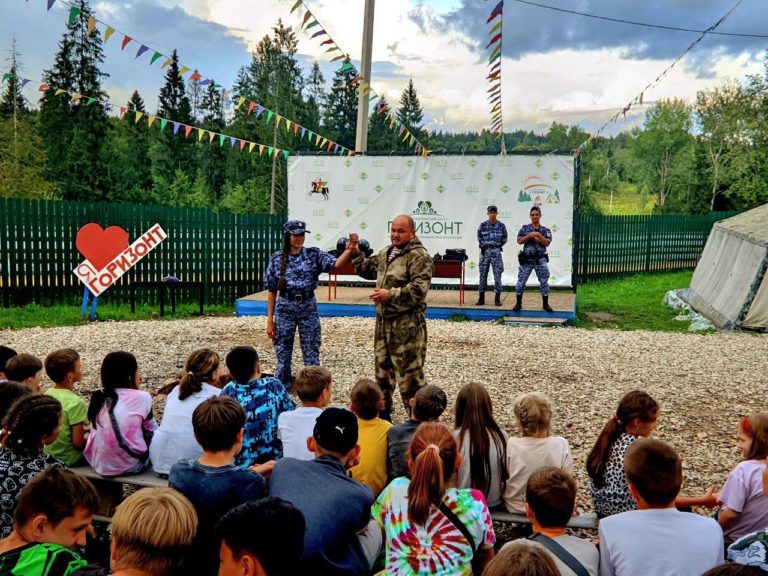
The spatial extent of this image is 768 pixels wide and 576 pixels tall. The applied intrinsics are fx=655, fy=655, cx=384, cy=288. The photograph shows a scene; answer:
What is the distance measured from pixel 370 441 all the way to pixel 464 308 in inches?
325

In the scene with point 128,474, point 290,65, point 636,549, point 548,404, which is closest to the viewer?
point 636,549

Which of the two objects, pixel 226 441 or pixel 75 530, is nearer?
pixel 75 530

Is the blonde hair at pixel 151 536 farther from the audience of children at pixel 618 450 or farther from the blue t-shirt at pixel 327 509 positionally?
the audience of children at pixel 618 450

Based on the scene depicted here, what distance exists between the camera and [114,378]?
3516 millimetres

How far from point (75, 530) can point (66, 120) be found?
40342 millimetres

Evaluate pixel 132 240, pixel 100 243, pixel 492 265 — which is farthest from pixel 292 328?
pixel 132 240

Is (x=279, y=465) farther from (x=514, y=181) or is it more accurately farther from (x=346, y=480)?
(x=514, y=181)

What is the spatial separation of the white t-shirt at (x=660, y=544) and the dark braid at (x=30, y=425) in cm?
225

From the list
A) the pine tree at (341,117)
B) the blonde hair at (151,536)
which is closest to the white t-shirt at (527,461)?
the blonde hair at (151,536)

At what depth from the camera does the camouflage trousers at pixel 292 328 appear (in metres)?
5.88

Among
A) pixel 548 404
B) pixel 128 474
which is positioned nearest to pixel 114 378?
pixel 128 474

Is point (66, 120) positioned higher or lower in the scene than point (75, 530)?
higher

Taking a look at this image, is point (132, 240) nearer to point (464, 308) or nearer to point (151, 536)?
point (464, 308)

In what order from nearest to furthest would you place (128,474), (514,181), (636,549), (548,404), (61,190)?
(636,549)
(548,404)
(128,474)
(514,181)
(61,190)
